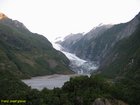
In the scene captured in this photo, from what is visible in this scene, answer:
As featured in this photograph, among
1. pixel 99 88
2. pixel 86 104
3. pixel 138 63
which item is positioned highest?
pixel 138 63

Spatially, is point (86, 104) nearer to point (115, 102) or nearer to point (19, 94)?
point (115, 102)

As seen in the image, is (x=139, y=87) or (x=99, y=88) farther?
(x=139, y=87)

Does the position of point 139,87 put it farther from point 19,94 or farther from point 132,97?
point 19,94

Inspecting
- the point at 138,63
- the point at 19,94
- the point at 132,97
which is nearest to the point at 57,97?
the point at 19,94

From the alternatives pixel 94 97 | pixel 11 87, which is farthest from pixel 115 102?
pixel 11 87

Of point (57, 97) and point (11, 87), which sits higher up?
point (11, 87)

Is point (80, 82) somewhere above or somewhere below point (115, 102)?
above

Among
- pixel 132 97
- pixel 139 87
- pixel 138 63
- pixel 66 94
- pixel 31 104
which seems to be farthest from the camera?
pixel 138 63

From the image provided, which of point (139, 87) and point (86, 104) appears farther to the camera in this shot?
point (139, 87)

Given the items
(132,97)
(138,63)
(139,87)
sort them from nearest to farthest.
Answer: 1. (132,97)
2. (139,87)
3. (138,63)
